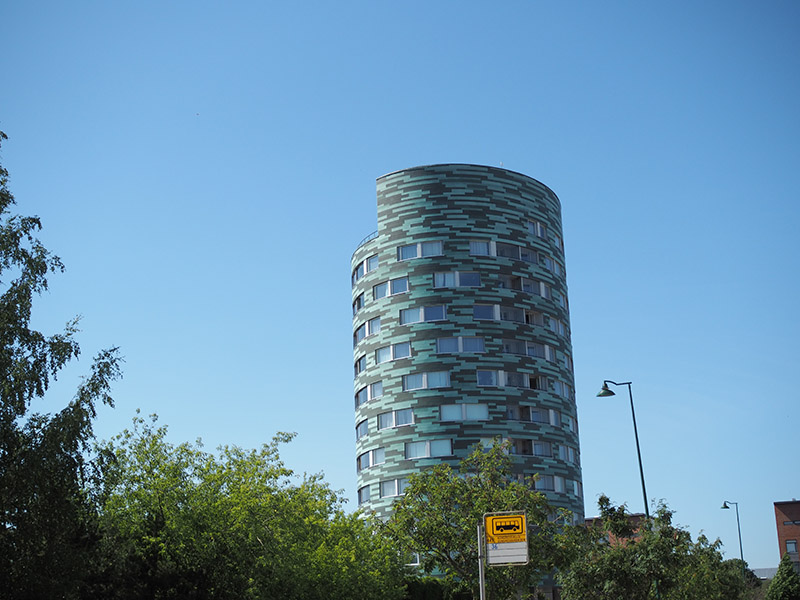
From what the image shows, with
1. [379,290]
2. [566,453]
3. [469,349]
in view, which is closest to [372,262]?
[379,290]

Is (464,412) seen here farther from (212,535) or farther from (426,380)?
(212,535)

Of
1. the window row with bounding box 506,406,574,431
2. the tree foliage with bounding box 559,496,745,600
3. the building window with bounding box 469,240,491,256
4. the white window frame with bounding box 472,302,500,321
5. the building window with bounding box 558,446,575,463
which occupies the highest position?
the building window with bounding box 469,240,491,256

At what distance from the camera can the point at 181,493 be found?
4612cm

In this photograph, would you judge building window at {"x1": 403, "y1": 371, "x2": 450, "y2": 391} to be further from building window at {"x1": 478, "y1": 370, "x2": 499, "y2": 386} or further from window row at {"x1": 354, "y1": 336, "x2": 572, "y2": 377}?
building window at {"x1": 478, "y1": 370, "x2": 499, "y2": 386}

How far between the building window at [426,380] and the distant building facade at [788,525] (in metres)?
75.1

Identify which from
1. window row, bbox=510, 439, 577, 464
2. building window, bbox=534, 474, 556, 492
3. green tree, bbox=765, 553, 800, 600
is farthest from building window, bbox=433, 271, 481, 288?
green tree, bbox=765, 553, 800, 600

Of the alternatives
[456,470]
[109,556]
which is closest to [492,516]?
[109,556]

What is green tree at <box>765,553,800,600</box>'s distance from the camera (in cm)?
9619

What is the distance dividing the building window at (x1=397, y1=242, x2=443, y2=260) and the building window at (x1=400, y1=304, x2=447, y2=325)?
4.51 m

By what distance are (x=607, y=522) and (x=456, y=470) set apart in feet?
91.5

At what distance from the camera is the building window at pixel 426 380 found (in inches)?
3093

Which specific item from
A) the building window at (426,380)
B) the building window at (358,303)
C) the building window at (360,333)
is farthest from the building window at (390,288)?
the building window at (426,380)

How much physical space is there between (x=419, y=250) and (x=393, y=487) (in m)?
19.6

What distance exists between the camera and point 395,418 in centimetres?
7975
